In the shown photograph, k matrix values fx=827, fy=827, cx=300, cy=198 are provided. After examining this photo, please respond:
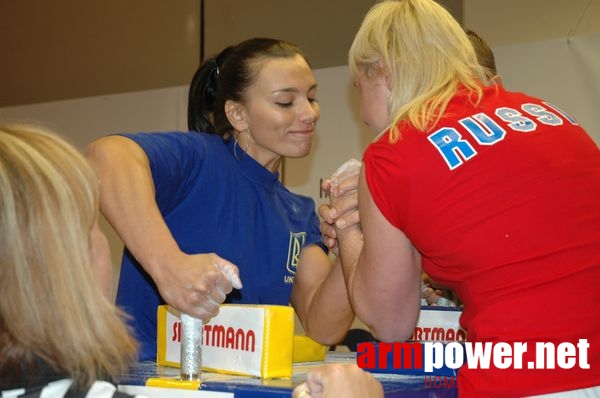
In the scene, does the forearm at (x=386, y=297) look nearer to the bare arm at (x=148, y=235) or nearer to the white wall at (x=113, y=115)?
the bare arm at (x=148, y=235)

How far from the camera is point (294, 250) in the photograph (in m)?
1.80

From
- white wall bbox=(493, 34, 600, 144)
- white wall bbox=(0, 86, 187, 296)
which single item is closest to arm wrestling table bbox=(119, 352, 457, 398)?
white wall bbox=(493, 34, 600, 144)

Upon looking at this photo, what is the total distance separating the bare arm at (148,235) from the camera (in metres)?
1.19

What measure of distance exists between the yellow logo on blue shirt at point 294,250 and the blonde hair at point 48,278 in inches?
37.2

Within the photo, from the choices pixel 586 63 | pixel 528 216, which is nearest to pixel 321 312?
pixel 528 216

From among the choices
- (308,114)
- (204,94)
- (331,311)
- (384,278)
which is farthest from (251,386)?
(204,94)

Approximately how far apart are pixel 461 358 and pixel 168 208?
685mm

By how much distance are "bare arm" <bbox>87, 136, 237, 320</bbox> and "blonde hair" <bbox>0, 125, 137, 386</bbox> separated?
0.35 meters

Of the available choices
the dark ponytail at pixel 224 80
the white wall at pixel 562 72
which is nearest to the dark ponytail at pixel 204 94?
the dark ponytail at pixel 224 80

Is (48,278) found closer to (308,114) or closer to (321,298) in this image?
(321,298)

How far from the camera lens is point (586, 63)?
287 cm

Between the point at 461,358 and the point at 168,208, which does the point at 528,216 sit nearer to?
the point at 461,358

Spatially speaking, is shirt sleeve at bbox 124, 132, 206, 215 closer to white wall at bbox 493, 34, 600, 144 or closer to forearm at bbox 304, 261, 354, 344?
forearm at bbox 304, 261, 354, 344

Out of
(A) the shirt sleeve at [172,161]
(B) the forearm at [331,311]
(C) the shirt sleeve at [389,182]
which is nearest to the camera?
(C) the shirt sleeve at [389,182]
